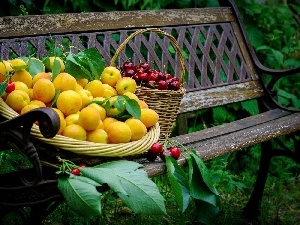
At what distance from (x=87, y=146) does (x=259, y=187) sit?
2.09m

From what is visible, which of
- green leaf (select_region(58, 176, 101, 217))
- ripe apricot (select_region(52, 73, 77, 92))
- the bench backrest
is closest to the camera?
green leaf (select_region(58, 176, 101, 217))

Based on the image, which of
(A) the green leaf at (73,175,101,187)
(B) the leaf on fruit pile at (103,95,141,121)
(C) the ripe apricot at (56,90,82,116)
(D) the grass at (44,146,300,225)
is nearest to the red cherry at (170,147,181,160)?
(B) the leaf on fruit pile at (103,95,141,121)

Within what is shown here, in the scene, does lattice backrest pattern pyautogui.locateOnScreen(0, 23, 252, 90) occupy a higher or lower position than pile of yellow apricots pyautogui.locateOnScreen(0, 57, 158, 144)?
lower

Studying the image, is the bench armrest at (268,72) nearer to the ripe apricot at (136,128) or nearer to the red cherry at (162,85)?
the red cherry at (162,85)

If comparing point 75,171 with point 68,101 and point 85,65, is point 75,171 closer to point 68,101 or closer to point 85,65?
point 68,101

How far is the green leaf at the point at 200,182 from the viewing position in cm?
248

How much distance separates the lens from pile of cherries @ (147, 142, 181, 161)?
2.33 m

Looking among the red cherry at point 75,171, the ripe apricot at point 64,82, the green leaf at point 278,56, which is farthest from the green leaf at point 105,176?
the green leaf at point 278,56

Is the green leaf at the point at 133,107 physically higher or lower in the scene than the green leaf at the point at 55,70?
lower

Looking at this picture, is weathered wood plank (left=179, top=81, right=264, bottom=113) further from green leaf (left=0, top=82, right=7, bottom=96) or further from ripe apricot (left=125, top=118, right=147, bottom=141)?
green leaf (left=0, top=82, right=7, bottom=96)

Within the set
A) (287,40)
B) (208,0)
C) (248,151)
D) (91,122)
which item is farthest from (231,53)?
(91,122)

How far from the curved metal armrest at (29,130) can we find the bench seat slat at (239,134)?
1.80 ft

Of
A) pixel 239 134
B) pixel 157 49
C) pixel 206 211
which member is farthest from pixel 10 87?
pixel 157 49

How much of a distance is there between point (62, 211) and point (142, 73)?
1.18 m
